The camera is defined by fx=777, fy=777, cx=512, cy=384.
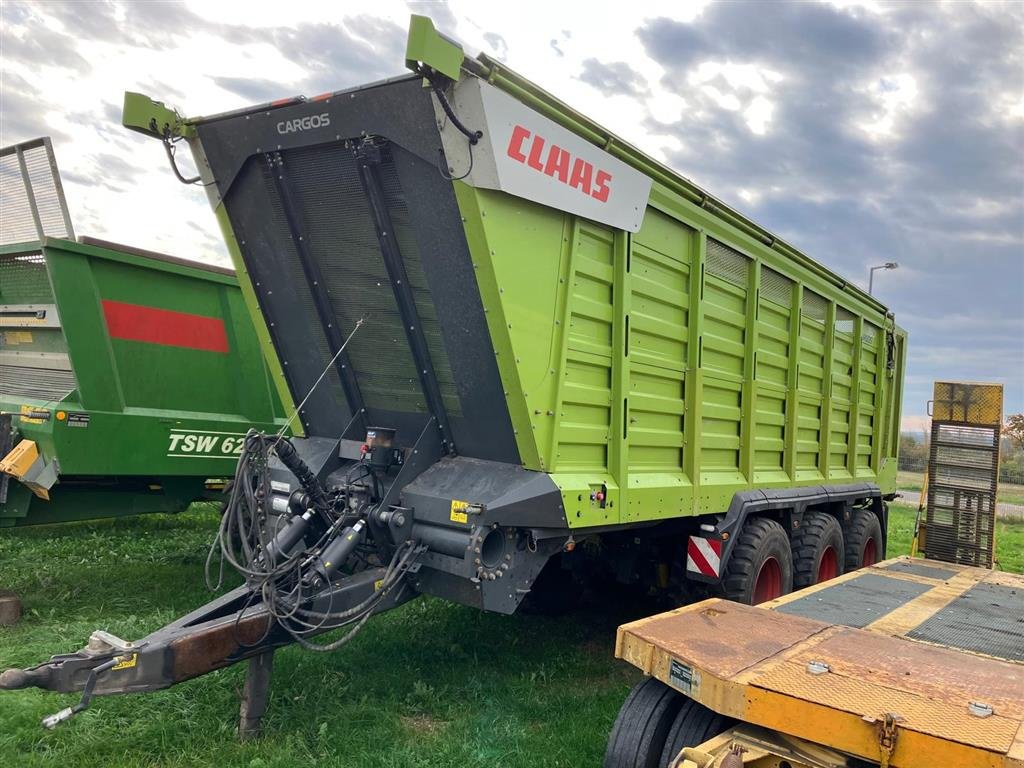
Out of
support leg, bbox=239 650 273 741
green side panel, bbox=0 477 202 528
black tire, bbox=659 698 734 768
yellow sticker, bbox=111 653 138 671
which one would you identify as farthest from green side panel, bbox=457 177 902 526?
green side panel, bbox=0 477 202 528

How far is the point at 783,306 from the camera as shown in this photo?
609 cm

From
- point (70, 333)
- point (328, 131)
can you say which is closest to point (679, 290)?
point (328, 131)

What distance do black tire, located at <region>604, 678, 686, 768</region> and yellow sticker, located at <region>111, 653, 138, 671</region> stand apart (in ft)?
6.16

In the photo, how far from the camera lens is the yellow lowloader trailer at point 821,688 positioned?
2303 mm

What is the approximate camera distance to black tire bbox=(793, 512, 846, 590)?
6070 mm

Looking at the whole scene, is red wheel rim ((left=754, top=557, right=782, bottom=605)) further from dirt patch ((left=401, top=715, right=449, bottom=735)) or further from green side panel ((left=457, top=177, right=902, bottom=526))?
dirt patch ((left=401, top=715, right=449, bottom=735))

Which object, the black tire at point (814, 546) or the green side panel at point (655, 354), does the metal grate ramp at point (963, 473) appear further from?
the black tire at point (814, 546)

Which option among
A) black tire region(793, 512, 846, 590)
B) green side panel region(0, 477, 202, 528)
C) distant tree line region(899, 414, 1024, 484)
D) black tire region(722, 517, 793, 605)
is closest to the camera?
black tire region(722, 517, 793, 605)

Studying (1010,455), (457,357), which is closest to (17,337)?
(457,357)

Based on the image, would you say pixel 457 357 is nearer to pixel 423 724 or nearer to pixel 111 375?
pixel 423 724

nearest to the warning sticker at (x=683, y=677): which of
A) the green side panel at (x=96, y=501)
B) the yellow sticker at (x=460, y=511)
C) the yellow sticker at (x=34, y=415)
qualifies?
the yellow sticker at (x=460, y=511)

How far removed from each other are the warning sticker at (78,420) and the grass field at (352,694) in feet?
4.39

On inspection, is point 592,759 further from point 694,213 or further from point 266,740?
point 694,213

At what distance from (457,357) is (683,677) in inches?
71.3
